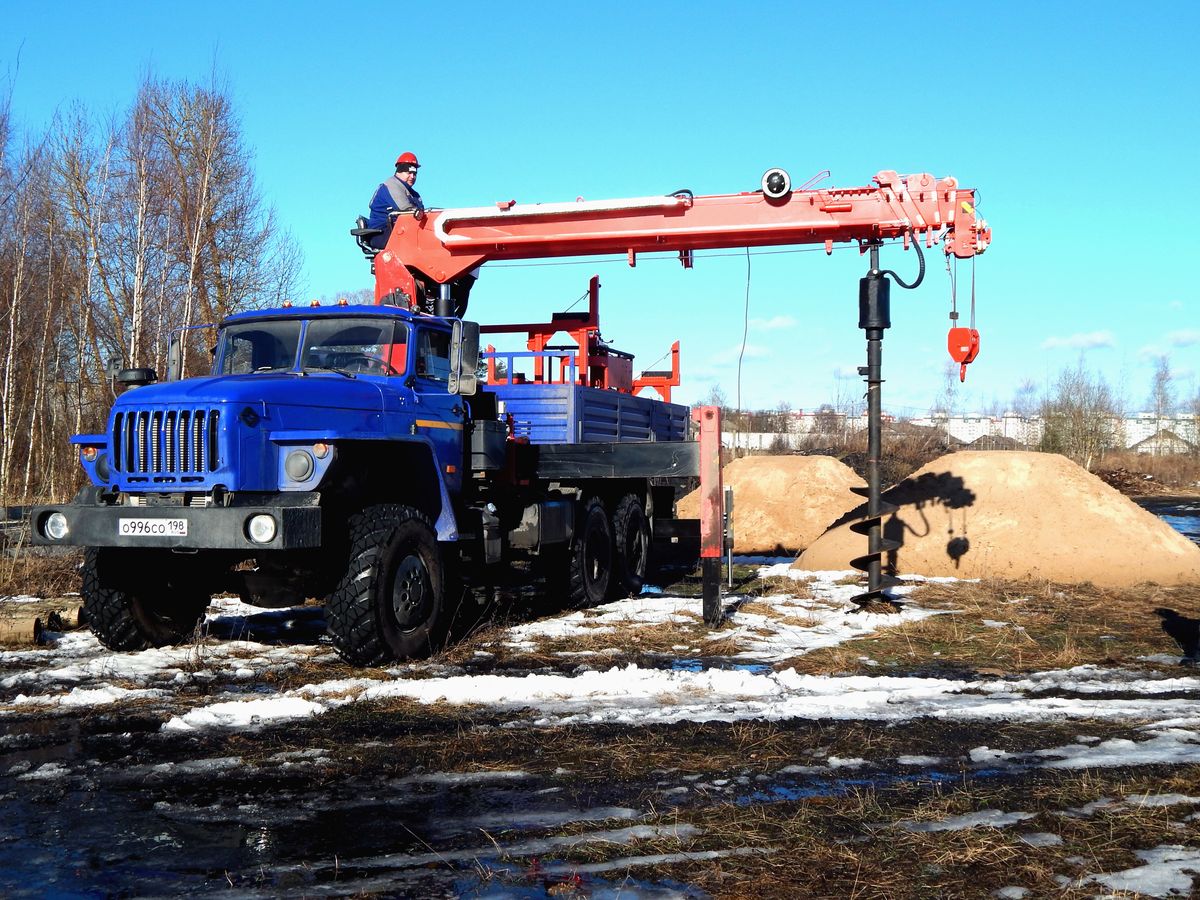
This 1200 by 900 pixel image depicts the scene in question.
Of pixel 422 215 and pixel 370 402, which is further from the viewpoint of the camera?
pixel 422 215

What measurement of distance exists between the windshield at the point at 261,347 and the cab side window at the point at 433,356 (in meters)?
0.95

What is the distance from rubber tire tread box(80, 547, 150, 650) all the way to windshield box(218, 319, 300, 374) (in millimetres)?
1800

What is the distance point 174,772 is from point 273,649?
11.4 feet

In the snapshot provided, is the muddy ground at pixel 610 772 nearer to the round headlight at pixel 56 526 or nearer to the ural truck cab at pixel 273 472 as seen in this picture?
the ural truck cab at pixel 273 472

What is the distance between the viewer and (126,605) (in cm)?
818

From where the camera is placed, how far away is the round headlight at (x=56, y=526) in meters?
7.61

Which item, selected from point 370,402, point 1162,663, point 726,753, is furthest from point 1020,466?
point 726,753

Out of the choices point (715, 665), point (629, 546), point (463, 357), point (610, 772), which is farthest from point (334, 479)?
point (629, 546)

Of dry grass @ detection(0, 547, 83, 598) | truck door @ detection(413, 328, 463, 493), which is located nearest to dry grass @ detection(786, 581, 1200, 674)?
truck door @ detection(413, 328, 463, 493)

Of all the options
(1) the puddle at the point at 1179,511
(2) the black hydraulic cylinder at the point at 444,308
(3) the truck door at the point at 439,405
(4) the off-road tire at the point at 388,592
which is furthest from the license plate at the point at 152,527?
(1) the puddle at the point at 1179,511

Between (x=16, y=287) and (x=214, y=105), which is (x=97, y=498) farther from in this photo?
(x=214, y=105)

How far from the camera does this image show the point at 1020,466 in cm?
1443

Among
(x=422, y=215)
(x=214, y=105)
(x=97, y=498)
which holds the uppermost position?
(x=214, y=105)

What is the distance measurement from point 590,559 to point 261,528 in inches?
187
